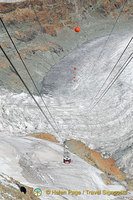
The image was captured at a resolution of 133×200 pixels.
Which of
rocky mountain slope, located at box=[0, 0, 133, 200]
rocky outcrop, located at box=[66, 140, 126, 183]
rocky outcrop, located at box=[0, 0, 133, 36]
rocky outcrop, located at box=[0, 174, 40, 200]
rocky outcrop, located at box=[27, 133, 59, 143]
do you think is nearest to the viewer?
rocky outcrop, located at box=[0, 174, 40, 200]

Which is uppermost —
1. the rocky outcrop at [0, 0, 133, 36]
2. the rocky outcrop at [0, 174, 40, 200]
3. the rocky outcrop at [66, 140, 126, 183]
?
the rocky outcrop at [0, 0, 133, 36]

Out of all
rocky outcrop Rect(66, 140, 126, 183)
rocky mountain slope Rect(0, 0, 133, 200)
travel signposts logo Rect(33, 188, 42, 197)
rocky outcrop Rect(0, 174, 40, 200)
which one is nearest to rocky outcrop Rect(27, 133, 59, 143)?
rocky mountain slope Rect(0, 0, 133, 200)

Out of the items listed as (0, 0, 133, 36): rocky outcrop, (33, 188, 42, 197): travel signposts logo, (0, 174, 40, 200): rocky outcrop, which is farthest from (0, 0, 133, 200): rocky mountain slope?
(0, 174, 40, 200): rocky outcrop

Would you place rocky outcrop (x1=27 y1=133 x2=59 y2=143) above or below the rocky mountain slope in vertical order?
below

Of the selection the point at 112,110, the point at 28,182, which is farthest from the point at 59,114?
the point at 28,182

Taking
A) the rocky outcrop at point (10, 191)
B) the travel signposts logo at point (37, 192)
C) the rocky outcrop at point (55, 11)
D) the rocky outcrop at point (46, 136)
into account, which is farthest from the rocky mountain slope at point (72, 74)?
the rocky outcrop at point (10, 191)

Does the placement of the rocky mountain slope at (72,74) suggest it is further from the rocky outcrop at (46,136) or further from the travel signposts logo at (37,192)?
the travel signposts logo at (37,192)

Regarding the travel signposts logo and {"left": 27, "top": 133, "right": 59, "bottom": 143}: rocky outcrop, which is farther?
{"left": 27, "top": 133, "right": 59, "bottom": 143}: rocky outcrop

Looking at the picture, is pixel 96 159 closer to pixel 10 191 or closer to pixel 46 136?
pixel 46 136

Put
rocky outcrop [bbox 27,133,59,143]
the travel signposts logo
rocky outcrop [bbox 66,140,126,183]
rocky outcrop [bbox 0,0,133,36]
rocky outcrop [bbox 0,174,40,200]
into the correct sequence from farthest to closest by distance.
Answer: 1. rocky outcrop [bbox 0,0,133,36]
2. rocky outcrop [bbox 27,133,59,143]
3. rocky outcrop [bbox 66,140,126,183]
4. the travel signposts logo
5. rocky outcrop [bbox 0,174,40,200]

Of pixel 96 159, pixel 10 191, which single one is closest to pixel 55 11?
pixel 96 159

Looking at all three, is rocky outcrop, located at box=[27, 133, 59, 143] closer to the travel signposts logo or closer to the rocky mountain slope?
the rocky mountain slope
